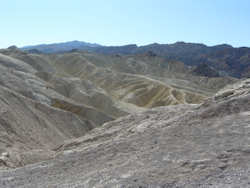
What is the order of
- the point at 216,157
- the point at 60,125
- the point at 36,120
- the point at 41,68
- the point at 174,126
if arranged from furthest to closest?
the point at 41,68, the point at 60,125, the point at 36,120, the point at 174,126, the point at 216,157

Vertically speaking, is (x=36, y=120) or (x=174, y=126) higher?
(x=174, y=126)

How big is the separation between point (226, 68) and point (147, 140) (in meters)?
170

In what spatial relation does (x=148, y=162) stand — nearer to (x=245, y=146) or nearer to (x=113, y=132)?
(x=245, y=146)

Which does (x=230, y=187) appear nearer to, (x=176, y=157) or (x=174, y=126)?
(x=176, y=157)

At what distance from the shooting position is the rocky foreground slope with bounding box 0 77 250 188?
7461 mm

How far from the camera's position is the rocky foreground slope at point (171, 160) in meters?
7.46

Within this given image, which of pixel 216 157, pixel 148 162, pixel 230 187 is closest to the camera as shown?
pixel 230 187

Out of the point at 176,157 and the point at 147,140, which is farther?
the point at 147,140

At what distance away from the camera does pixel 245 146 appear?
8305mm

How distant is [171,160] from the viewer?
845 centimetres

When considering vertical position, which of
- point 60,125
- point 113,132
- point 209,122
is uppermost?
point 209,122

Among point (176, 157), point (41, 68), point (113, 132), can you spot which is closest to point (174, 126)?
point (176, 157)

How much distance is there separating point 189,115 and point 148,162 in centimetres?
379

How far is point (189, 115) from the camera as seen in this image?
38.9ft
